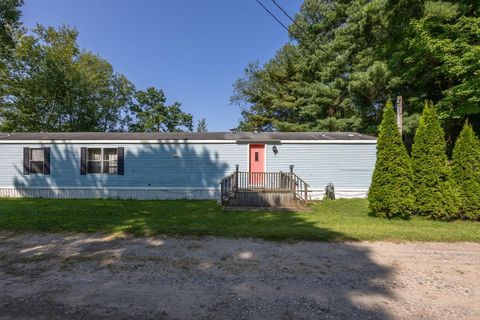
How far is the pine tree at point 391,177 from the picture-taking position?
24.2ft

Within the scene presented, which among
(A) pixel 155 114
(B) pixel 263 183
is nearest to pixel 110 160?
(B) pixel 263 183

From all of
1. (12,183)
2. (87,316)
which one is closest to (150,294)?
(87,316)

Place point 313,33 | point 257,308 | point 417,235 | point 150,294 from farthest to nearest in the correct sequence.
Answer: point 313,33
point 417,235
point 150,294
point 257,308

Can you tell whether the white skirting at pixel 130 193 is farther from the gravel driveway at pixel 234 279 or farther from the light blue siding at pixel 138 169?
the gravel driveway at pixel 234 279

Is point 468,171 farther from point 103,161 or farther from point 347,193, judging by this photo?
point 103,161

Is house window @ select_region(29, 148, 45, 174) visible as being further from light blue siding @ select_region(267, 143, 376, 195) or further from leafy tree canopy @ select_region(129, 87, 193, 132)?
leafy tree canopy @ select_region(129, 87, 193, 132)

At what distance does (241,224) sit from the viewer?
6797 mm

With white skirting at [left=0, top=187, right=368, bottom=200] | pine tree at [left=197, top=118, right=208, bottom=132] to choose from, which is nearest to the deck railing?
white skirting at [left=0, top=187, right=368, bottom=200]

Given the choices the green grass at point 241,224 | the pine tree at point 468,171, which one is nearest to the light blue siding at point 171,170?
the green grass at point 241,224

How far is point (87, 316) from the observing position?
105 inches

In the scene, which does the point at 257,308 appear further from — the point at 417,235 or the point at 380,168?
the point at 380,168

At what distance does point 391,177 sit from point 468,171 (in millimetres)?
2317

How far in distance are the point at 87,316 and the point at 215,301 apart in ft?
4.23

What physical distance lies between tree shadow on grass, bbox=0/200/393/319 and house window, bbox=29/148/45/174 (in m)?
7.76
